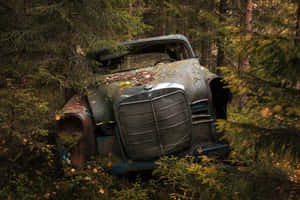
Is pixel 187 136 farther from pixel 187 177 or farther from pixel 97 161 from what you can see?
pixel 97 161

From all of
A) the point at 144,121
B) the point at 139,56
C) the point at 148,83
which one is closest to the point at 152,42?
the point at 139,56

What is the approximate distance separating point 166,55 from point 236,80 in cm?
316

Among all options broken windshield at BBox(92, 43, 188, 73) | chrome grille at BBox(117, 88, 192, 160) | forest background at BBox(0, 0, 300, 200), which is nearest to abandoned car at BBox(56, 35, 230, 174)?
chrome grille at BBox(117, 88, 192, 160)

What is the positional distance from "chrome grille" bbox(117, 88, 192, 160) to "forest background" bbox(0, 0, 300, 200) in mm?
287

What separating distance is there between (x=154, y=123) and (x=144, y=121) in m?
0.14

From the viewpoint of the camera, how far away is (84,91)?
12.2 ft

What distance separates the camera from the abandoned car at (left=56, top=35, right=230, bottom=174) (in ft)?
9.61

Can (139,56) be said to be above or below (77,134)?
above

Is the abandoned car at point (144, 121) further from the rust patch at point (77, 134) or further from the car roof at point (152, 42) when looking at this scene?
the car roof at point (152, 42)

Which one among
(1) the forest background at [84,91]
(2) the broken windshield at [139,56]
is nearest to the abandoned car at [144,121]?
(1) the forest background at [84,91]

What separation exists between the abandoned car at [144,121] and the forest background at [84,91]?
23 centimetres

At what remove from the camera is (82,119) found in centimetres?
300

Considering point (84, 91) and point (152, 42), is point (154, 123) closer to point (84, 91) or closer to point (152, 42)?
point (84, 91)

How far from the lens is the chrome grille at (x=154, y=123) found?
2898mm
